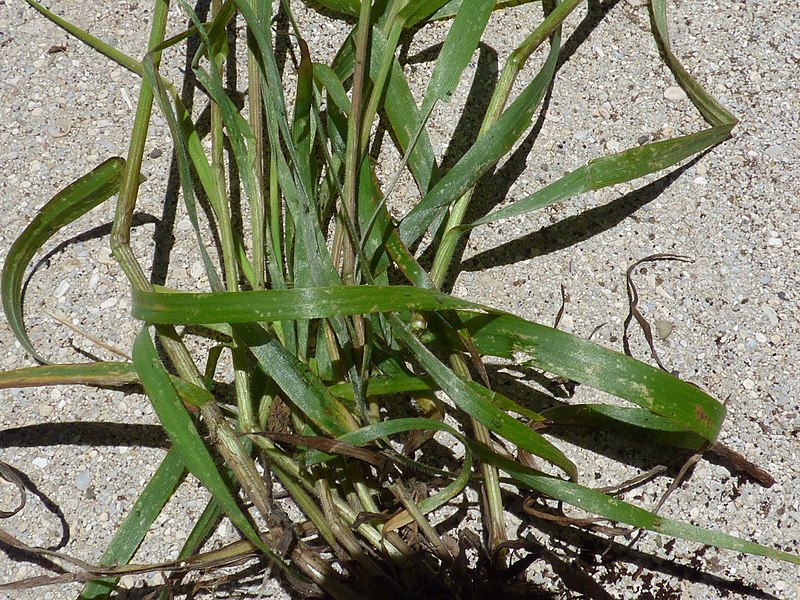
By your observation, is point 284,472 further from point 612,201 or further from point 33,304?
point 612,201

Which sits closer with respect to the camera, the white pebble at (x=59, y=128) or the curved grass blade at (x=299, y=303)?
the curved grass blade at (x=299, y=303)

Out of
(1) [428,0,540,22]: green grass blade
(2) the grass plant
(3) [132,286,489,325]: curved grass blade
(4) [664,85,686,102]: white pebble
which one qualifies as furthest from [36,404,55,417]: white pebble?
(4) [664,85,686,102]: white pebble

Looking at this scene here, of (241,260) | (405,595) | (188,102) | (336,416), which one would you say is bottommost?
(405,595)

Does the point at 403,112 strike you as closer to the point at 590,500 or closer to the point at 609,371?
the point at 609,371

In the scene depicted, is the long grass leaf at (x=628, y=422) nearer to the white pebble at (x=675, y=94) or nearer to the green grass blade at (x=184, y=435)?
the green grass blade at (x=184, y=435)

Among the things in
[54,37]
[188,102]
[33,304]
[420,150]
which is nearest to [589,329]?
[420,150]

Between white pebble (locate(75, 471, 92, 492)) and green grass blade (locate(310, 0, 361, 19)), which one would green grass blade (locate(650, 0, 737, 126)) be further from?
white pebble (locate(75, 471, 92, 492))

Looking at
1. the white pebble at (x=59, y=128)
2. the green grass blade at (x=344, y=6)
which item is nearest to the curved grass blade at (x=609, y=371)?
the green grass blade at (x=344, y=6)
